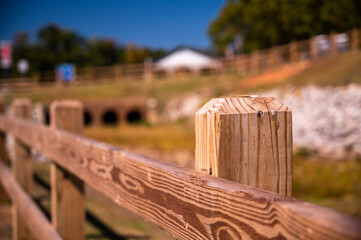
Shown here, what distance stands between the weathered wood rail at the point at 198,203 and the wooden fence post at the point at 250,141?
72 millimetres

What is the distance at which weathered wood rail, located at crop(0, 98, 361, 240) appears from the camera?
0.66m

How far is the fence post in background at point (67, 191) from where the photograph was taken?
225 cm

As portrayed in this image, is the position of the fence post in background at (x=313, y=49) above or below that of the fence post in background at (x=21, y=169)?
above

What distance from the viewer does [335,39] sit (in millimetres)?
19109

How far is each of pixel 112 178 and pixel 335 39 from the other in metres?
20.1

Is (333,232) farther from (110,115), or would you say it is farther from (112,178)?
(110,115)

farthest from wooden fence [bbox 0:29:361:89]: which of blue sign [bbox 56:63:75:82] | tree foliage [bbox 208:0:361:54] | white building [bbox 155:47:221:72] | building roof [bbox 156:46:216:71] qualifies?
building roof [bbox 156:46:216:71]

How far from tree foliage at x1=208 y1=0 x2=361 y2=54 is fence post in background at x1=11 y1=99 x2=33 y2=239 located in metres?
34.6

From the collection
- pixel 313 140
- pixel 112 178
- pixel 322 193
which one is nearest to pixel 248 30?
pixel 313 140

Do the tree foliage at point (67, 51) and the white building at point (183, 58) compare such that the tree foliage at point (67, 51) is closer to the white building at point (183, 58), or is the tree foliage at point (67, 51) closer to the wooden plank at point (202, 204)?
the white building at point (183, 58)

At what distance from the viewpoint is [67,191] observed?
230 cm

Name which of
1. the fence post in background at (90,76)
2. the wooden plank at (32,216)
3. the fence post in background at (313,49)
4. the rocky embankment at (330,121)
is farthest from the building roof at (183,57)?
the wooden plank at (32,216)

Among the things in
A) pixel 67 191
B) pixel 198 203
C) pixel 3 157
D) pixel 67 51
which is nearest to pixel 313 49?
pixel 3 157

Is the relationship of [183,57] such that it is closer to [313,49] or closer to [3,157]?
[313,49]
